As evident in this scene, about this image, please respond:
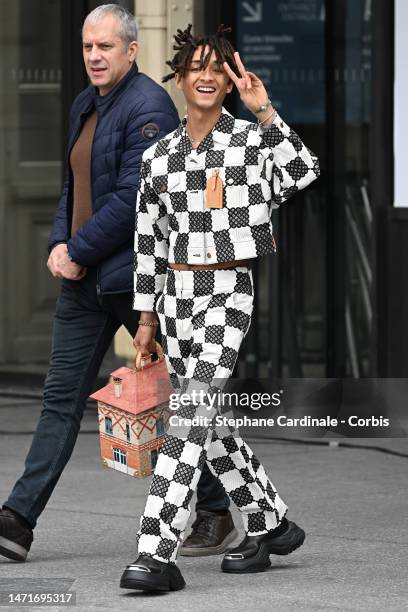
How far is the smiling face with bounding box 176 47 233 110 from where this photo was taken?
5914 mm

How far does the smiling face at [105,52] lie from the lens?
6.34m

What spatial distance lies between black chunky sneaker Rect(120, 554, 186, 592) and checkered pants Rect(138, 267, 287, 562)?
0.03 m

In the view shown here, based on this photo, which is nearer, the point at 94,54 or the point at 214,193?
the point at 214,193

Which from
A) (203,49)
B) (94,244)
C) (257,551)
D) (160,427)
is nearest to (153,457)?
(160,427)

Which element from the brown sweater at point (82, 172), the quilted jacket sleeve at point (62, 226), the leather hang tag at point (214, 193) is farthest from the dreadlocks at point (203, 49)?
the quilted jacket sleeve at point (62, 226)

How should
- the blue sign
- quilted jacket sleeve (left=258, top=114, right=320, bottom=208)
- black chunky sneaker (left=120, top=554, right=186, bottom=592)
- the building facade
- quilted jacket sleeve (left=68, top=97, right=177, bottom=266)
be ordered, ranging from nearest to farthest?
black chunky sneaker (left=120, top=554, right=186, bottom=592) → quilted jacket sleeve (left=258, top=114, right=320, bottom=208) → quilted jacket sleeve (left=68, top=97, right=177, bottom=266) → the building facade → the blue sign

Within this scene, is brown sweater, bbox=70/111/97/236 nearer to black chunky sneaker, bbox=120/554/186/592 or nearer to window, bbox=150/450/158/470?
window, bbox=150/450/158/470

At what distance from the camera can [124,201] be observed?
20.6ft

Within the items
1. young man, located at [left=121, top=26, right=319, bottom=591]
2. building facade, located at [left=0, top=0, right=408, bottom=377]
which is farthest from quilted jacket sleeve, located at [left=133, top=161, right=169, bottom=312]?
building facade, located at [left=0, top=0, right=408, bottom=377]

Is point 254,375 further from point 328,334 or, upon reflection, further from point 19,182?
point 19,182

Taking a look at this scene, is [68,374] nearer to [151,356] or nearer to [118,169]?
[151,356]

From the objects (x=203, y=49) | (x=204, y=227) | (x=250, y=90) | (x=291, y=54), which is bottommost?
(x=204, y=227)

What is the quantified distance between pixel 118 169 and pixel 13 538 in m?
1.32

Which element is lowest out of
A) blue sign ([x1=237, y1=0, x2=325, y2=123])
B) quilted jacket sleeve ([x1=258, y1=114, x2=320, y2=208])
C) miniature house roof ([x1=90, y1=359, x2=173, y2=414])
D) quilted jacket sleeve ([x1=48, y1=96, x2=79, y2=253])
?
miniature house roof ([x1=90, y1=359, x2=173, y2=414])
